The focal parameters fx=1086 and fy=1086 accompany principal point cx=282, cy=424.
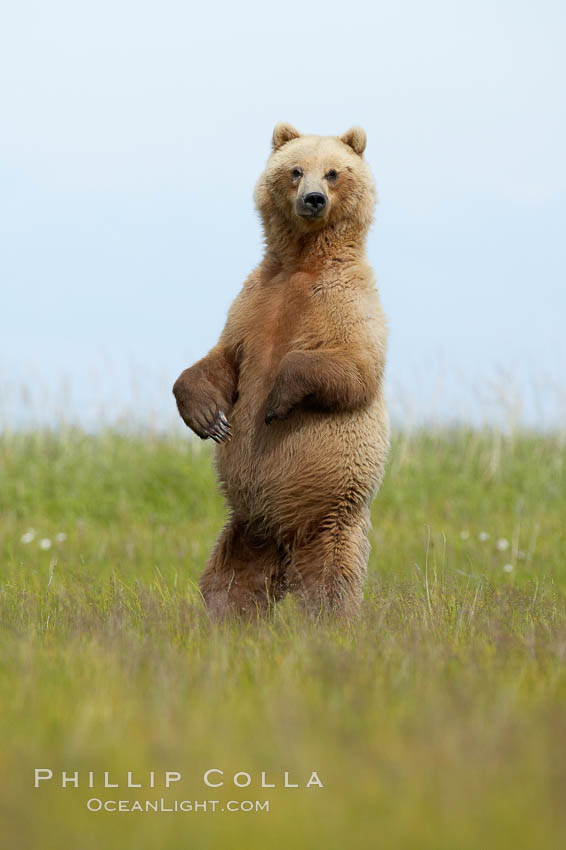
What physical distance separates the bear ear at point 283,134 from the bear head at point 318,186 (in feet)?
0.42

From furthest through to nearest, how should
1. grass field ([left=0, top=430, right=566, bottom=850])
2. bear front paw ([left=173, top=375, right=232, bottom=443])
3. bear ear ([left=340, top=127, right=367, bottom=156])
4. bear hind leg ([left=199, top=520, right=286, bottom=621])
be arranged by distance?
bear ear ([left=340, top=127, right=367, bottom=156])
bear hind leg ([left=199, top=520, right=286, bottom=621])
bear front paw ([left=173, top=375, right=232, bottom=443])
grass field ([left=0, top=430, right=566, bottom=850])

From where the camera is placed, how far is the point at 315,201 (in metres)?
4.75

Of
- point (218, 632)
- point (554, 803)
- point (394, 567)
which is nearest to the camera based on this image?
point (554, 803)

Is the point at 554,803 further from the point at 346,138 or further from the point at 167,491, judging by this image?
the point at 167,491

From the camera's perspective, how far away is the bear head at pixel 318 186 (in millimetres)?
4910

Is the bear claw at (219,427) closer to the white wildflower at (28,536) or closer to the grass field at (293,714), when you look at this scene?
the grass field at (293,714)

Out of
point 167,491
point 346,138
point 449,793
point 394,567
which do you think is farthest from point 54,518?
point 449,793

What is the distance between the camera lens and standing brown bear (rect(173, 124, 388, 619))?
477 centimetres

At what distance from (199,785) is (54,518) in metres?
6.50

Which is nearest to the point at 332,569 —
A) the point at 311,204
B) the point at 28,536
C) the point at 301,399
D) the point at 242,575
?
the point at 242,575

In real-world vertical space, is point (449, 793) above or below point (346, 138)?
below

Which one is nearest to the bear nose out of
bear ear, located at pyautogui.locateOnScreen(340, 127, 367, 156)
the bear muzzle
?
the bear muzzle

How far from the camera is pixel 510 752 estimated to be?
8.61 feet

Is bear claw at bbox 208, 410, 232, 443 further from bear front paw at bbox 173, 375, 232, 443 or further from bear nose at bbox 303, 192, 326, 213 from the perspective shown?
bear nose at bbox 303, 192, 326, 213
